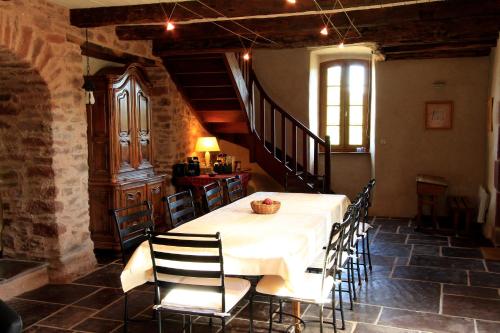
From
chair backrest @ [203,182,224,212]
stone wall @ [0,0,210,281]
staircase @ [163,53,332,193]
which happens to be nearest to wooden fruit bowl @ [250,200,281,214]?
chair backrest @ [203,182,224,212]

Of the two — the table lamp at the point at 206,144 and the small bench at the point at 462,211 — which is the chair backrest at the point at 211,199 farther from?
the small bench at the point at 462,211

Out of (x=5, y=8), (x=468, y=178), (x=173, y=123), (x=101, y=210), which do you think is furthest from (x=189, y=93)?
(x=468, y=178)

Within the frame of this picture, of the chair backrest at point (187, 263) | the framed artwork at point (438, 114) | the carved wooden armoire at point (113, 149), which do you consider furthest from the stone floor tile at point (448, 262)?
the carved wooden armoire at point (113, 149)

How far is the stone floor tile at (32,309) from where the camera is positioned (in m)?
4.19

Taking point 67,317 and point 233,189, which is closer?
point 67,317

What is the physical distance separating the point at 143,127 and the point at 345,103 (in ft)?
12.9

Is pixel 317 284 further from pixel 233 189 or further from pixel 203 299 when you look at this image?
pixel 233 189

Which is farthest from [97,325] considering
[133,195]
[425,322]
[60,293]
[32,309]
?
[425,322]

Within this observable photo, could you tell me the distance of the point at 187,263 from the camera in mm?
3338

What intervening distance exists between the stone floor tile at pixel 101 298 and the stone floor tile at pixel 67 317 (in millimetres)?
103

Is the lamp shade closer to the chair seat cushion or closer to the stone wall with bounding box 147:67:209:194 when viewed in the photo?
the stone wall with bounding box 147:67:209:194

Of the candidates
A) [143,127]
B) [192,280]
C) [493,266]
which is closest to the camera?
[192,280]

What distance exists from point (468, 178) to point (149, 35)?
5.36 meters

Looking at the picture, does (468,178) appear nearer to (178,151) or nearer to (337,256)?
(178,151)
